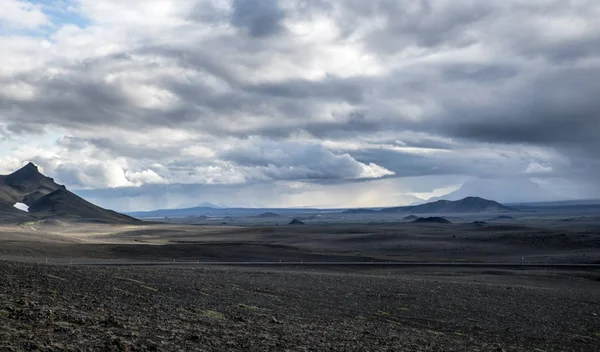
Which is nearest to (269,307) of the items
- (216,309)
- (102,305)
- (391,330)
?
(216,309)

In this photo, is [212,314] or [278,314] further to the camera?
[278,314]

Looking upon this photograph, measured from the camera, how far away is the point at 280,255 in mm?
77500

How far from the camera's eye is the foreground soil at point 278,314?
15.8 meters

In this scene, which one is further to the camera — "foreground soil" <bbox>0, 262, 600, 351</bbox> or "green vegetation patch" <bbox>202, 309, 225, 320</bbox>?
"green vegetation patch" <bbox>202, 309, 225, 320</bbox>

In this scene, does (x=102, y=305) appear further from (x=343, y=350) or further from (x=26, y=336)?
(x=343, y=350)

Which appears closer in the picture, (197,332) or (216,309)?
Result: (197,332)

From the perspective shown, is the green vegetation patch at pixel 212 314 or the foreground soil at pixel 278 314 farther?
the green vegetation patch at pixel 212 314

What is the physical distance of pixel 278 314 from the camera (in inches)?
942

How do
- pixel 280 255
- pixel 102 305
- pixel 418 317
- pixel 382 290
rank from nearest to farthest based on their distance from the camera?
pixel 102 305 → pixel 418 317 → pixel 382 290 → pixel 280 255

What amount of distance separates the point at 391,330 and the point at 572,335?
9.31 metres

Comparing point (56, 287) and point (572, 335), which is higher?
point (56, 287)

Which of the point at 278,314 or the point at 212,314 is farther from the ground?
the point at 212,314

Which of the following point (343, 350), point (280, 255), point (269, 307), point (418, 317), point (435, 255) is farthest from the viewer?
point (435, 255)

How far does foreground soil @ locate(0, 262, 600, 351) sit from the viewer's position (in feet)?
51.9
